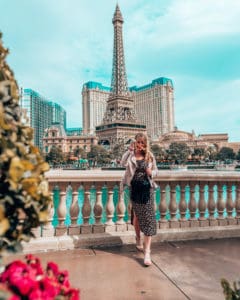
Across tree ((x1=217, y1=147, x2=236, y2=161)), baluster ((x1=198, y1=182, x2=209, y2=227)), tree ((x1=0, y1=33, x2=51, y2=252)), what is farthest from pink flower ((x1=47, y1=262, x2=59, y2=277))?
tree ((x1=217, y1=147, x2=236, y2=161))

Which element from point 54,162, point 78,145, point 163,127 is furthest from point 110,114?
point 163,127

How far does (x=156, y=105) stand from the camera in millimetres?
160625

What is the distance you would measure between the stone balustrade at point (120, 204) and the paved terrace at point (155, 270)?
18.5 inches

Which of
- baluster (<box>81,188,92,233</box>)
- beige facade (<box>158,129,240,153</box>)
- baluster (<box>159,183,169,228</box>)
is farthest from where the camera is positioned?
beige facade (<box>158,129,240,153</box>)

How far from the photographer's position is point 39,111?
14775 centimetres

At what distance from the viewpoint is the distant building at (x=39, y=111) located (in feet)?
445

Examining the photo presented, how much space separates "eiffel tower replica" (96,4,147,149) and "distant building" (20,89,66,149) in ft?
119

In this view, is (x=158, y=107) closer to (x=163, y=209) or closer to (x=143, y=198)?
(x=163, y=209)

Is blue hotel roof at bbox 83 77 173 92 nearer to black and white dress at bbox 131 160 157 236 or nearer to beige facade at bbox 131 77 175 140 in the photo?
beige facade at bbox 131 77 175 140

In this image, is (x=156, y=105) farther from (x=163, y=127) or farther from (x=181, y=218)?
(x=181, y=218)

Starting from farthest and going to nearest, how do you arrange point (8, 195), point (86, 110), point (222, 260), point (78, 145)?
point (86, 110) → point (78, 145) → point (222, 260) → point (8, 195)

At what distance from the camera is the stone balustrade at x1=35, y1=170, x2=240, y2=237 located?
482 cm

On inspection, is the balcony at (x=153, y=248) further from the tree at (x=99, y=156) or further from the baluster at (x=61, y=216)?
the tree at (x=99, y=156)

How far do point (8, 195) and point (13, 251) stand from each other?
0.27 metres
